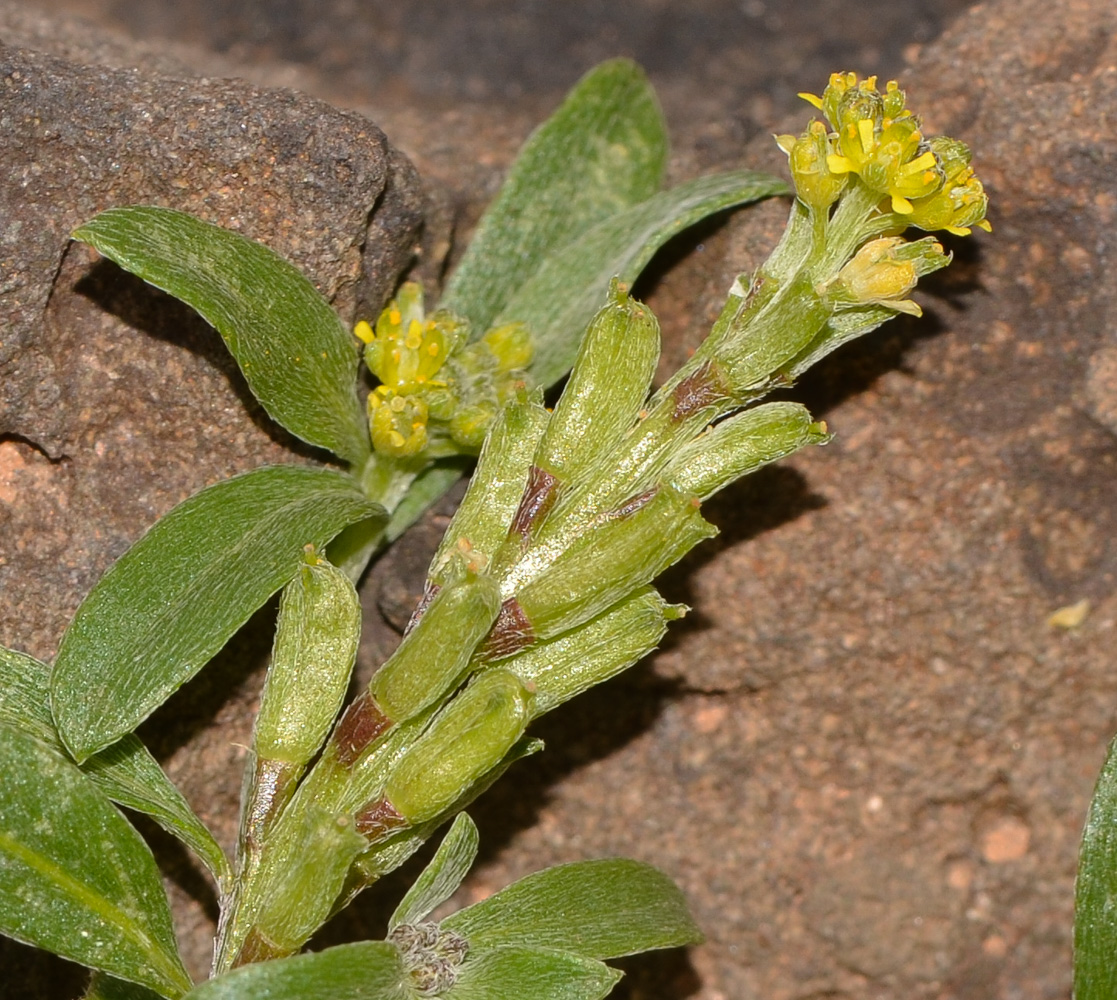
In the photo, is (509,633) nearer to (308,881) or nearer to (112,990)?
(308,881)

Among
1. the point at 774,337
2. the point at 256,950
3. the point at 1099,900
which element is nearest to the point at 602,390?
the point at 774,337

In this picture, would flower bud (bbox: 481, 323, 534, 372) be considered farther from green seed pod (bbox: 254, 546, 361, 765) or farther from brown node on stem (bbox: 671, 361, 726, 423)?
green seed pod (bbox: 254, 546, 361, 765)

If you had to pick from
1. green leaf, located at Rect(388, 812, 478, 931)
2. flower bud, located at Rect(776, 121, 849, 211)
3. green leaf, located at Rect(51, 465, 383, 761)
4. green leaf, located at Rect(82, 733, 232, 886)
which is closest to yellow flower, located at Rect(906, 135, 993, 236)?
flower bud, located at Rect(776, 121, 849, 211)

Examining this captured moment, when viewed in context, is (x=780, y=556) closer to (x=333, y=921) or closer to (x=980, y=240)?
(x=980, y=240)

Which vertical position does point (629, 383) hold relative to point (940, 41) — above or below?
below

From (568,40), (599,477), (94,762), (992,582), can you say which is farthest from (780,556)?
(568,40)
